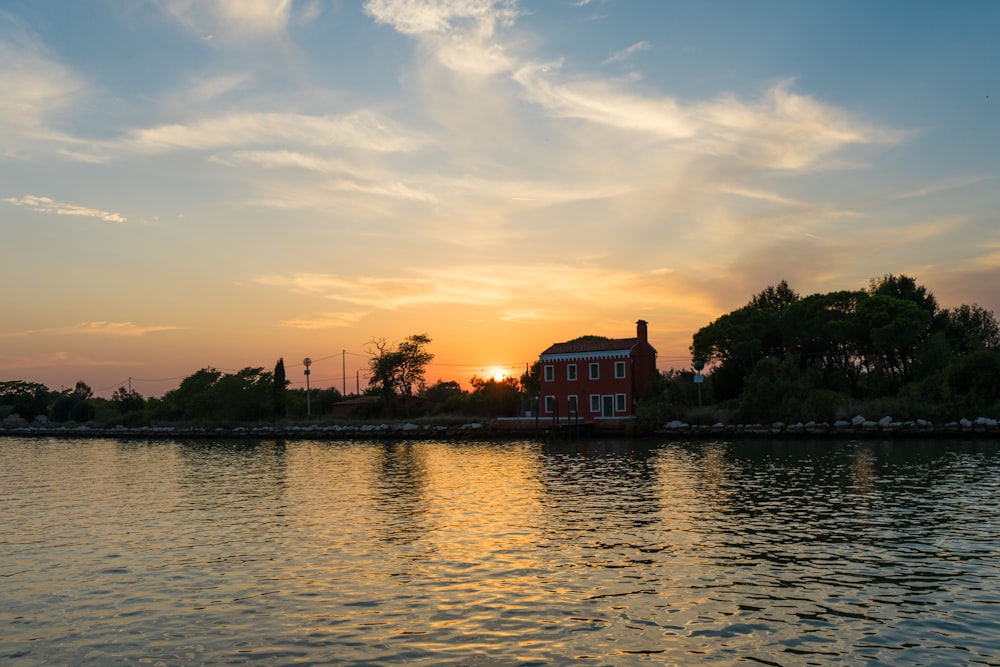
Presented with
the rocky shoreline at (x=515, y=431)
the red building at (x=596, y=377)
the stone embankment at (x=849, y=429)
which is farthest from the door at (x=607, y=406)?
the stone embankment at (x=849, y=429)

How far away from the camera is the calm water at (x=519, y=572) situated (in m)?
12.2

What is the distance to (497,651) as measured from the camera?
11.9 m

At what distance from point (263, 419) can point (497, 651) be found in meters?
108

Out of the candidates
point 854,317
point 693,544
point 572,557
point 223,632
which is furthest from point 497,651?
point 854,317

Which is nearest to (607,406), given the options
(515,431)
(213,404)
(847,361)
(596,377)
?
(596,377)

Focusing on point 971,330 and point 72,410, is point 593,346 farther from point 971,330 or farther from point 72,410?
point 72,410

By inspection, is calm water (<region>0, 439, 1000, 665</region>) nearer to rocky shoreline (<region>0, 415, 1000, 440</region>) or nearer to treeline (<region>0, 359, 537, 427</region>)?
rocky shoreline (<region>0, 415, 1000, 440</region>)

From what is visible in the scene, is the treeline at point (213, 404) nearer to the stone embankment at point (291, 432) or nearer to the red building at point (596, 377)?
the stone embankment at point (291, 432)

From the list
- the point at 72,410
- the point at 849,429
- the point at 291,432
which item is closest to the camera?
the point at 849,429

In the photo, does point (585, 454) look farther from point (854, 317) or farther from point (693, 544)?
point (854, 317)

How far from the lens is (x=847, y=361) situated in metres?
84.9

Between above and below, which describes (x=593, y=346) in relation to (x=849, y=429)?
above

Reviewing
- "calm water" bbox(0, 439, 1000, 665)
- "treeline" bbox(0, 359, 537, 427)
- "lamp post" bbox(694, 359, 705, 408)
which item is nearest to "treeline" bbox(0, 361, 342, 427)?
"treeline" bbox(0, 359, 537, 427)

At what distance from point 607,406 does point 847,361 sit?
30.3 meters
